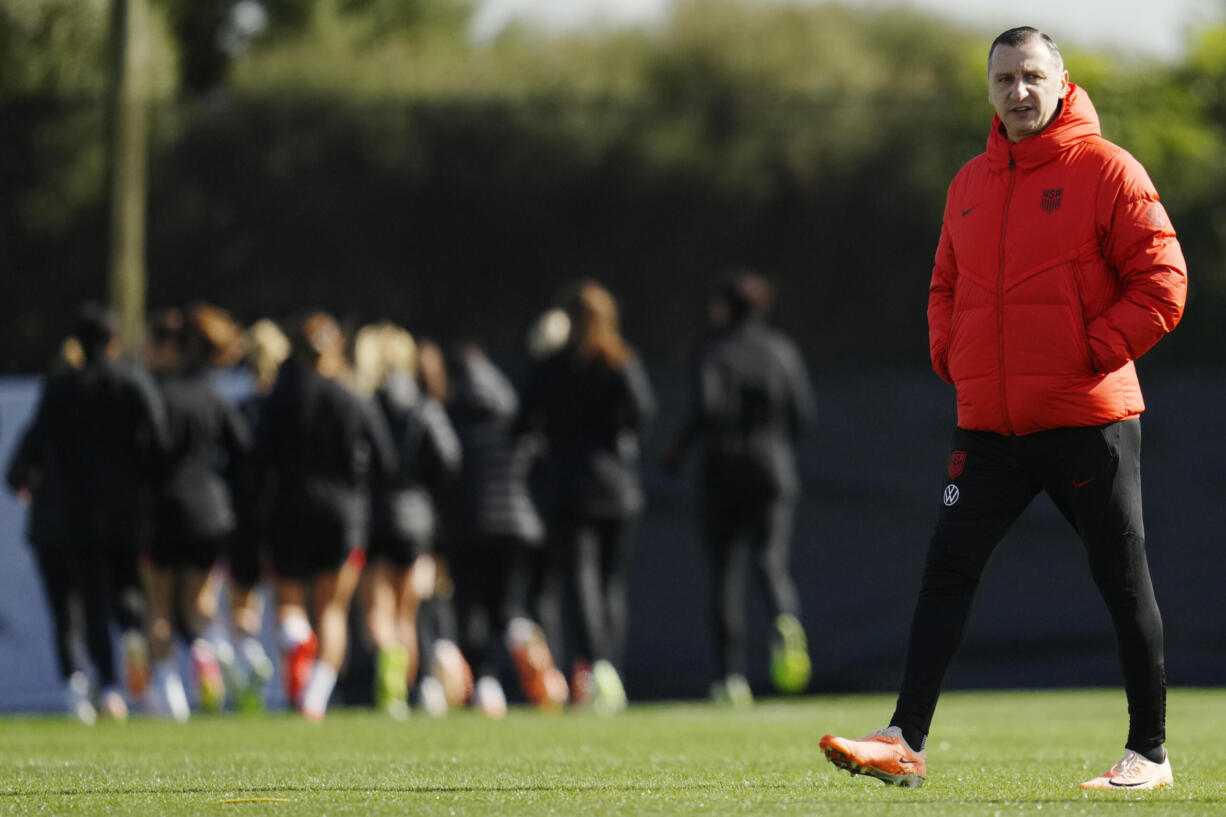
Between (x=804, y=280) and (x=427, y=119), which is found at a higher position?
(x=427, y=119)

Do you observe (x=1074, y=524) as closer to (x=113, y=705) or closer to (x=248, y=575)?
(x=113, y=705)

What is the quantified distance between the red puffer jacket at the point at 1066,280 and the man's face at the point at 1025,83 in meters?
0.07

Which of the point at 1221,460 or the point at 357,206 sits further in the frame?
the point at 357,206

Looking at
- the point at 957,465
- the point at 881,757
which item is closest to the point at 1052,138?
the point at 957,465

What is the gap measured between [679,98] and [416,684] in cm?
791

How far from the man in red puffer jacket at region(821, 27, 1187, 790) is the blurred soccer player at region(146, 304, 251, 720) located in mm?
5723

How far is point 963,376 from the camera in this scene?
5.26 meters

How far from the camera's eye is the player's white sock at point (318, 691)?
955cm

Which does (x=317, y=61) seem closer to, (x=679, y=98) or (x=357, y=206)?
(x=357, y=206)

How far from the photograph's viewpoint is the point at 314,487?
386 inches

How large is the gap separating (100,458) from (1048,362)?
600 centimetres

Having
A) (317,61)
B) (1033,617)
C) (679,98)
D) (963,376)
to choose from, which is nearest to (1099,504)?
(963,376)

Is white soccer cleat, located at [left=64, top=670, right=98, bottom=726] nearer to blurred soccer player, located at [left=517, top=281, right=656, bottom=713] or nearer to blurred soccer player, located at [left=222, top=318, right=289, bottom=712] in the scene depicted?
blurred soccer player, located at [left=222, top=318, right=289, bottom=712]

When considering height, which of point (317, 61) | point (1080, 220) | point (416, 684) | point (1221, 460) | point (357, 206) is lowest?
point (416, 684)
